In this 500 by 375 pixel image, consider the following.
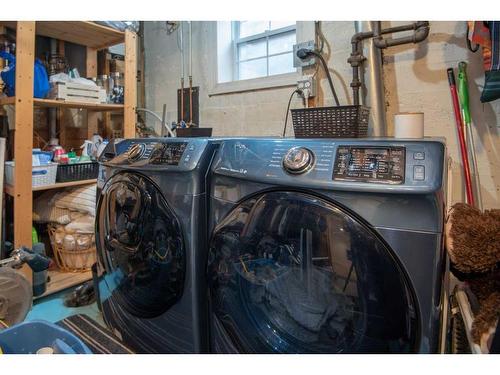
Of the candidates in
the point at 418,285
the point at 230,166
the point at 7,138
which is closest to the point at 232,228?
the point at 230,166

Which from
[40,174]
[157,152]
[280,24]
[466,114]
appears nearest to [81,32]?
[40,174]

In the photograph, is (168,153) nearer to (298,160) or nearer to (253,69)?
(298,160)

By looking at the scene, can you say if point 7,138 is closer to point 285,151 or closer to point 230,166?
point 230,166

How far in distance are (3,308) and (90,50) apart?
1927mm

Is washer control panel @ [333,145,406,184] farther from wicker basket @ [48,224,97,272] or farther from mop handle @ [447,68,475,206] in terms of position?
wicker basket @ [48,224,97,272]

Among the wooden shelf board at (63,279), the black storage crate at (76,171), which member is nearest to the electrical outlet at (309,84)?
the black storage crate at (76,171)

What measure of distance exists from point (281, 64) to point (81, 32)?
1.32m

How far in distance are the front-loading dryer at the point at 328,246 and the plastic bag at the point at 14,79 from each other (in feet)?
4.90

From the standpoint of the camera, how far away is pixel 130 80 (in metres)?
2.23

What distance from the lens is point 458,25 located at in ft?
4.80

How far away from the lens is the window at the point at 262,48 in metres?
2.16

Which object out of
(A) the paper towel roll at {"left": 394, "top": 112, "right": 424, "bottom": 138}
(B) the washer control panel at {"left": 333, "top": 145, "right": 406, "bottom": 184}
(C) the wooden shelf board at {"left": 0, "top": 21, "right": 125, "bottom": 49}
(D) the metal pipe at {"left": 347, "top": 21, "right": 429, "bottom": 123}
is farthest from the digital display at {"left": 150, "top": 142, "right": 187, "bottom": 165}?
(C) the wooden shelf board at {"left": 0, "top": 21, "right": 125, "bottom": 49}

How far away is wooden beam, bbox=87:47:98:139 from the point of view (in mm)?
2441
